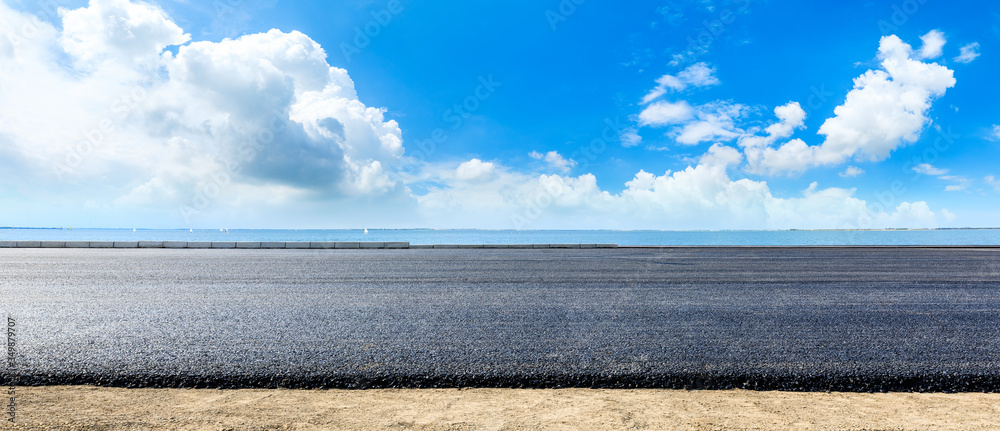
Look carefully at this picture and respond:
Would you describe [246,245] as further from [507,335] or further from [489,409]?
[489,409]

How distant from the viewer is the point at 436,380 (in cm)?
378

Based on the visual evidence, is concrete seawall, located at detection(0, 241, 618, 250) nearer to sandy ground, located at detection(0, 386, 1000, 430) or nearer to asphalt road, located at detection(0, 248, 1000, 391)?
asphalt road, located at detection(0, 248, 1000, 391)

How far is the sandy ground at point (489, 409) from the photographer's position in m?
2.93

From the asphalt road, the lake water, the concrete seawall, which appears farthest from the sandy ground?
the lake water

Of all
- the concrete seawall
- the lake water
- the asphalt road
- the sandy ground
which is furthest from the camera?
the lake water

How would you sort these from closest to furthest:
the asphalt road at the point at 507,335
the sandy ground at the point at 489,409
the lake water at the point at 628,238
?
the sandy ground at the point at 489,409 → the asphalt road at the point at 507,335 → the lake water at the point at 628,238

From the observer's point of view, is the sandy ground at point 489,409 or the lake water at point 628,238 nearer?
the sandy ground at point 489,409

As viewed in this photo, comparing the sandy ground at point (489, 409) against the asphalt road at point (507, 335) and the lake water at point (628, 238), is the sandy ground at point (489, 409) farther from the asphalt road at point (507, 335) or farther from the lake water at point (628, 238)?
the lake water at point (628, 238)

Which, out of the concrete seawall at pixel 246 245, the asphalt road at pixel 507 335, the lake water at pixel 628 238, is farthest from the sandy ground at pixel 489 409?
the lake water at pixel 628 238

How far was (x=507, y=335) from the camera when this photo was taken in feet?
17.1

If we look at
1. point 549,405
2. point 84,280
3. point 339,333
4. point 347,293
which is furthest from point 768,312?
point 84,280

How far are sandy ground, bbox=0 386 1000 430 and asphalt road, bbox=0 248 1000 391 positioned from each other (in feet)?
0.80

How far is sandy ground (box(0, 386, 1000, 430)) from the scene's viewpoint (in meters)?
2.93

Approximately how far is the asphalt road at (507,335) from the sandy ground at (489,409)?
244 mm
